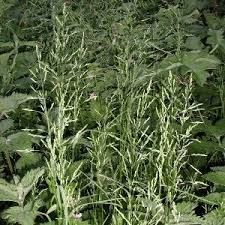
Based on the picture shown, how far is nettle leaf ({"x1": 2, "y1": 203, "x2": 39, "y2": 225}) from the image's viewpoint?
65.3 inches

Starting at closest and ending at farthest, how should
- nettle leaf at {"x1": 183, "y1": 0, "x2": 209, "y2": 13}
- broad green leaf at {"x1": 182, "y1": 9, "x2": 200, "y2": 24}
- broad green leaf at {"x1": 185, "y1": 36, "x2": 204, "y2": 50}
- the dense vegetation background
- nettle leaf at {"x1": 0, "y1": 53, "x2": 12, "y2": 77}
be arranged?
the dense vegetation background → nettle leaf at {"x1": 0, "y1": 53, "x2": 12, "y2": 77} → broad green leaf at {"x1": 185, "y1": 36, "x2": 204, "y2": 50} → broad green leaf at {"x1": 182, "y1": 9, "x2": 200, "y2": 24} → nettle leaf at {"x1": 183, "y1": 0, "x2": 209, "y2": 13}

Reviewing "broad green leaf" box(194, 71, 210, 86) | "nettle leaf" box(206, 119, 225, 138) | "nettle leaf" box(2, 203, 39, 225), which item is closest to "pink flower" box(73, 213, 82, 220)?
"nettle leaf" box(2, 203, 39, 225)

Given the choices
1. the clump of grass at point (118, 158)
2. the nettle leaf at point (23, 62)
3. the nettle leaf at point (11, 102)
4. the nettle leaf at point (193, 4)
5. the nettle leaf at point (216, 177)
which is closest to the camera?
the clump of grass at point (118, 158)

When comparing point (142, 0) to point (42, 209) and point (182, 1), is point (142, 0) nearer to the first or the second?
point (182, 1)

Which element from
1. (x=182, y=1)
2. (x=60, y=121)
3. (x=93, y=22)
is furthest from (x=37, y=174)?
(x=182, y=1)

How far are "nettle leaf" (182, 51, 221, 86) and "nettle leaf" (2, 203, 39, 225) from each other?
1.27 m

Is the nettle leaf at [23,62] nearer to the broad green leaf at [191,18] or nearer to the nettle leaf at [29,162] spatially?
the nettle leaf at [29,162]

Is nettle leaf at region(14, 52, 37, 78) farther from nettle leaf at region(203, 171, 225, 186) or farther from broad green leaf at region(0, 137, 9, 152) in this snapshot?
nettle leaf at region(203, 171, 225, 186)

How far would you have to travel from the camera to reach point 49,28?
383 centimetres

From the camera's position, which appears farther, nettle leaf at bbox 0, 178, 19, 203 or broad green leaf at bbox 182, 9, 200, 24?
broad green leaf at bbox 182, 9, 200, 24

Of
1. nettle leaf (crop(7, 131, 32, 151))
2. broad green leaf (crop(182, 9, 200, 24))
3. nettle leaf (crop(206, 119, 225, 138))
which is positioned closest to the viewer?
nettle leaf (crop(7, 131, 32, 151))

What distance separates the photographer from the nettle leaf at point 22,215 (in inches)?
65.3

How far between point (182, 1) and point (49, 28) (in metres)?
1.05

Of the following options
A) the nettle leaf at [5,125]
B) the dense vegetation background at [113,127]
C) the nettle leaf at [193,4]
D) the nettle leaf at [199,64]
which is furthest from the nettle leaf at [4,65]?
the nettle leaf at [193,4]
